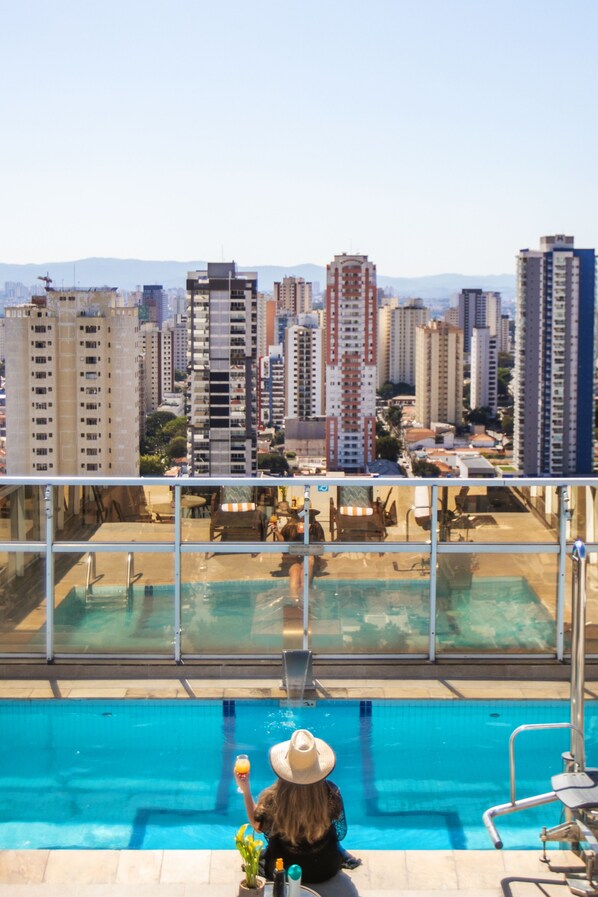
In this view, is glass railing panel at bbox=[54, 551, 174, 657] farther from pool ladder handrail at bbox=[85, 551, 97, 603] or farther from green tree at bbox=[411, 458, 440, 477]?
green tree at bbox=[411, 458, 440, 477]

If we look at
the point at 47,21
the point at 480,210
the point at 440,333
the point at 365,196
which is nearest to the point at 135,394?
the point at 47,21

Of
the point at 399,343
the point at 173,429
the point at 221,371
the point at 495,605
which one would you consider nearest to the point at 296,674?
the point at 495,605

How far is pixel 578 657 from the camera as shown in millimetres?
3348

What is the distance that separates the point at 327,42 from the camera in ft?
86.3

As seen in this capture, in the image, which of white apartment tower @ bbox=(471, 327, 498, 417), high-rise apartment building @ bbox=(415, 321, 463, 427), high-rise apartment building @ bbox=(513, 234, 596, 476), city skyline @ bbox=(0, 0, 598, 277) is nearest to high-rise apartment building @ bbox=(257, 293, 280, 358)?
city skyline @ bbox=(0, 0, 598, 277)

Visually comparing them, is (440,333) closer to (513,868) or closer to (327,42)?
(327,42)

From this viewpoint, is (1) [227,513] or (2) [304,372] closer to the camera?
(1) [227,513]

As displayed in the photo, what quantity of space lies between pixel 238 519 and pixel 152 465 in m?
72.1

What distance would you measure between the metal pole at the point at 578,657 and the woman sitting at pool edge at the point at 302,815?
33.4 inches

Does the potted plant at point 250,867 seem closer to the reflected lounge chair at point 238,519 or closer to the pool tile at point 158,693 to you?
the pool tile at point 158,693

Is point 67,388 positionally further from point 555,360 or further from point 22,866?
point 22,866

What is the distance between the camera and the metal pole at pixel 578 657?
3.32 metres

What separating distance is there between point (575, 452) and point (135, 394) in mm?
40347

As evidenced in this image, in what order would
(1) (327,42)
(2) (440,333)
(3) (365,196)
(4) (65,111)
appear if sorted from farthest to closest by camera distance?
(3) (365,196), (2) (440,333), (4) (65,111), (1) (327,42)
